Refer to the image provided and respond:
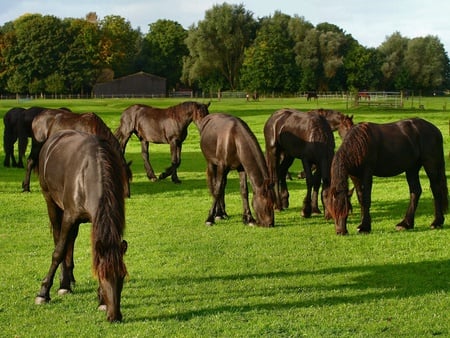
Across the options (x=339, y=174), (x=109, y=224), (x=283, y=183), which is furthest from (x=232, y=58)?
(x=109, y=224)

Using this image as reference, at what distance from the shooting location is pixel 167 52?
106 meters

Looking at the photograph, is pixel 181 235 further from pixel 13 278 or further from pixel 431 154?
pixel 431 154

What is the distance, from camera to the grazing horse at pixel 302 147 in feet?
40.6

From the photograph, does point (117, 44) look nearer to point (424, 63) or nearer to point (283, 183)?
point (424, 63)

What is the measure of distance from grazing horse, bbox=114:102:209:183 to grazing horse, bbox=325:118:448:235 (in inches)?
274

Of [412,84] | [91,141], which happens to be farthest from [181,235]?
[412,84]

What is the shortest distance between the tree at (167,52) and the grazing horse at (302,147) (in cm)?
9153

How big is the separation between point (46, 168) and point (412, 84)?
98298mm

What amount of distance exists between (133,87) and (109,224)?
309 feet

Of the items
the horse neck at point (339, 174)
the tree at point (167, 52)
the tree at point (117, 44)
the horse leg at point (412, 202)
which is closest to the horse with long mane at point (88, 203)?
the horse neck at point (339, 174)

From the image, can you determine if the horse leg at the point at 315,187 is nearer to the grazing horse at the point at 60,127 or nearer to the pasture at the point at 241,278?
the pasture at the point at 241,278

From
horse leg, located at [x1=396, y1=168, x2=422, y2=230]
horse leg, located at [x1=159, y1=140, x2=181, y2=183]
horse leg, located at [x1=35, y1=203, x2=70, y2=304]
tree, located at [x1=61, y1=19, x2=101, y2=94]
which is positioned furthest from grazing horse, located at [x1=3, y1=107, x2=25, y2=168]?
tree, located at [x1=61, y1=19, x2=101, y2=94]

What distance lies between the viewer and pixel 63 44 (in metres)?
93.7

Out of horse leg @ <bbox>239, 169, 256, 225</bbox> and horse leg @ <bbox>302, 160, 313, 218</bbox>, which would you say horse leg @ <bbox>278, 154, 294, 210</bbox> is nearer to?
horse leg @ <bbox>302, 160, 313, 218</bbox>
